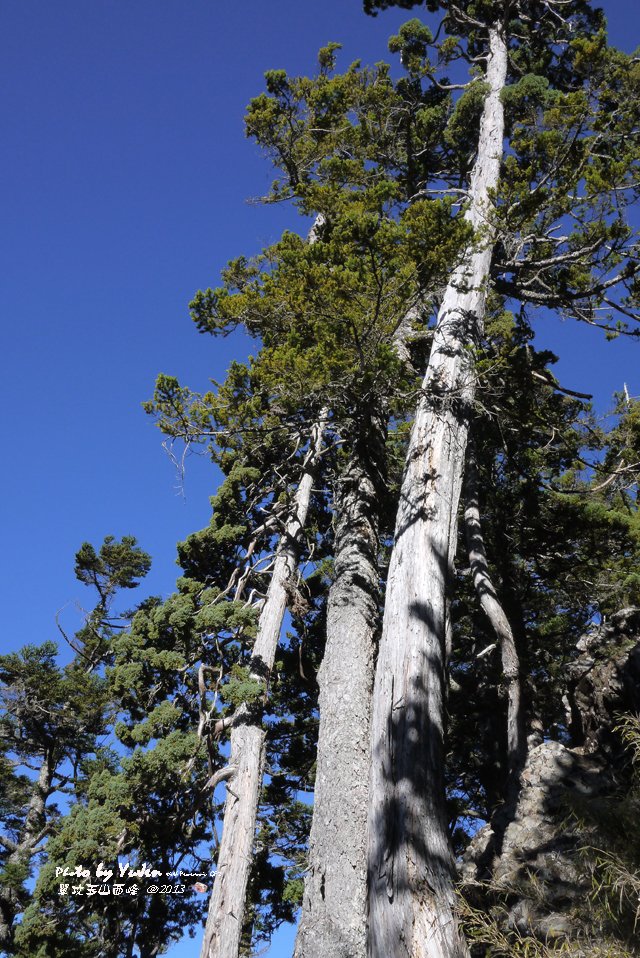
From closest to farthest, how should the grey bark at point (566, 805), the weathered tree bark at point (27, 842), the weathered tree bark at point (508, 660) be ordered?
the grey bark at point (566, 805), the weathered tree bark at point (508, 660), the weathered tree bark at point (27, 842)

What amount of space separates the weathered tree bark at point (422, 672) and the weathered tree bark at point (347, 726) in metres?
1.48

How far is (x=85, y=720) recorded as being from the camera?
13.4m

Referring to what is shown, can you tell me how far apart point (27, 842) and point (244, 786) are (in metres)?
7.80

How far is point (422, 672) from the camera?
3.83 m

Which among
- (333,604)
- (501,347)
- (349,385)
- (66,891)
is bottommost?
(66,891)

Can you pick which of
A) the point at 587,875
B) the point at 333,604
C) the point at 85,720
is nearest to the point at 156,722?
the point at 333,604

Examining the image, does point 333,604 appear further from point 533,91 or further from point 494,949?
point 533,91

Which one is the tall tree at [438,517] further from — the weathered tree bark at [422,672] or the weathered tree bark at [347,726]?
the weathered tree bark at [347,726]

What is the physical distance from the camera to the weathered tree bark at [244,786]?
679 centimetres

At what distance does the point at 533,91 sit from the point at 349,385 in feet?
19.7

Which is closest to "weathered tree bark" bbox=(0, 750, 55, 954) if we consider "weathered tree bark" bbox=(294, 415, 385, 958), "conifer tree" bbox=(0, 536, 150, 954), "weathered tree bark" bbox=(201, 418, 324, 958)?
"conifer tree" bbox=(0, 536, 150, 954)

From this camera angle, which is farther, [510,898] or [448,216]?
[448,216]

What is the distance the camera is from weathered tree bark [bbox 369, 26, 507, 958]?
2941 mm

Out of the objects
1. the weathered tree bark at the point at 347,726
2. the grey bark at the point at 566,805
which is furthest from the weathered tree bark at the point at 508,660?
the weathered tree bark at the point at 347,726
